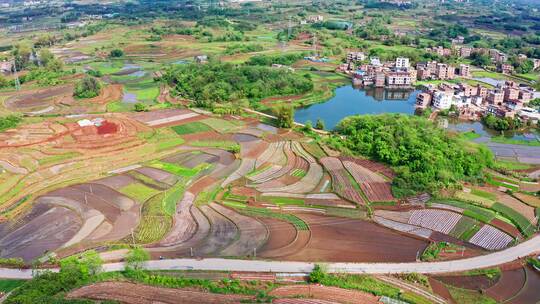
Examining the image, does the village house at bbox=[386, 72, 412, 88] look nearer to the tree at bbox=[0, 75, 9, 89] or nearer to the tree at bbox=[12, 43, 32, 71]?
the tree at bbox=[0, 75, 9, 89]

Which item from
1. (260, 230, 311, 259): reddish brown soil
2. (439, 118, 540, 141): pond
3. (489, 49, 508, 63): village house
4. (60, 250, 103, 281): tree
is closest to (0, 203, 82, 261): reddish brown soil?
(60, 250, 103, 281): tree

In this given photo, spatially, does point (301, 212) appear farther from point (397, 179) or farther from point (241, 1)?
point (241, 1)

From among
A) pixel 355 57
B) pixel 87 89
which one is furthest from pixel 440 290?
pixel 355 57

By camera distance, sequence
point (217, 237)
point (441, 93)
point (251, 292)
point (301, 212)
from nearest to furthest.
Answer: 1. point (251, 292)
2. point (217, 237)
3. point (301, 212)
4. point (441, 93)

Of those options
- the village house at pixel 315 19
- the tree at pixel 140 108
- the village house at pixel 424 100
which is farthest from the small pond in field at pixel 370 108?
the village house at pixel 315 19

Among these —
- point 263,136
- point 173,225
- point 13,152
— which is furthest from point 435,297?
point 13,152

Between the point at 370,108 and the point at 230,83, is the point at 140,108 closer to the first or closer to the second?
the point at 230,83

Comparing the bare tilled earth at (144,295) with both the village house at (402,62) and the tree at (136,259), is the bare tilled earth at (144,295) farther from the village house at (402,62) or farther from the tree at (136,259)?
the village house at (402,62)
